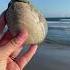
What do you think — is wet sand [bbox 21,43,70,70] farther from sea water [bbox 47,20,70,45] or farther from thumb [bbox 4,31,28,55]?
thumb [bbox 4,31,28,55]

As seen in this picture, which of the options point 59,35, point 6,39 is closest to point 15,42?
point 6,39

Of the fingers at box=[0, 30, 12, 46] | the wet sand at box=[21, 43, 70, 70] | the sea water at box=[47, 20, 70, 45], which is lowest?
the sea water at box=[47, 20, 70, 45]

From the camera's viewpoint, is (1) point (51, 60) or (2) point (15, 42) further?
(1) point (51, 60)

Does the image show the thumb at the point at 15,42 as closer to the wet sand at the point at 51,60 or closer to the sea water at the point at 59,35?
the wet sand at the point at 51,60

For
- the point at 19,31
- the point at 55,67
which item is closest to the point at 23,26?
the point at 19,31

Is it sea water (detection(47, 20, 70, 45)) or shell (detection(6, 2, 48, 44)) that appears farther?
sea water (detection(47, 20, 70, 45))

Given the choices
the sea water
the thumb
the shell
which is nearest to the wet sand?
the sea water

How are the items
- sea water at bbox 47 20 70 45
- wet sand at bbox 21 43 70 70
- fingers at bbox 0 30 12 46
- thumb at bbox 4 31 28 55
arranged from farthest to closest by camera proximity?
sea water at bbox 47 20 70 45 → wet sand at bbox 21 43 70 70 → fingers at bbox 0 30 12 46 → thumb at bbox 4 31 28 55

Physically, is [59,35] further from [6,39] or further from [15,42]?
[15,42]

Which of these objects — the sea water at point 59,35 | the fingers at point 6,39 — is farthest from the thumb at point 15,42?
the sea water at point 59,35
